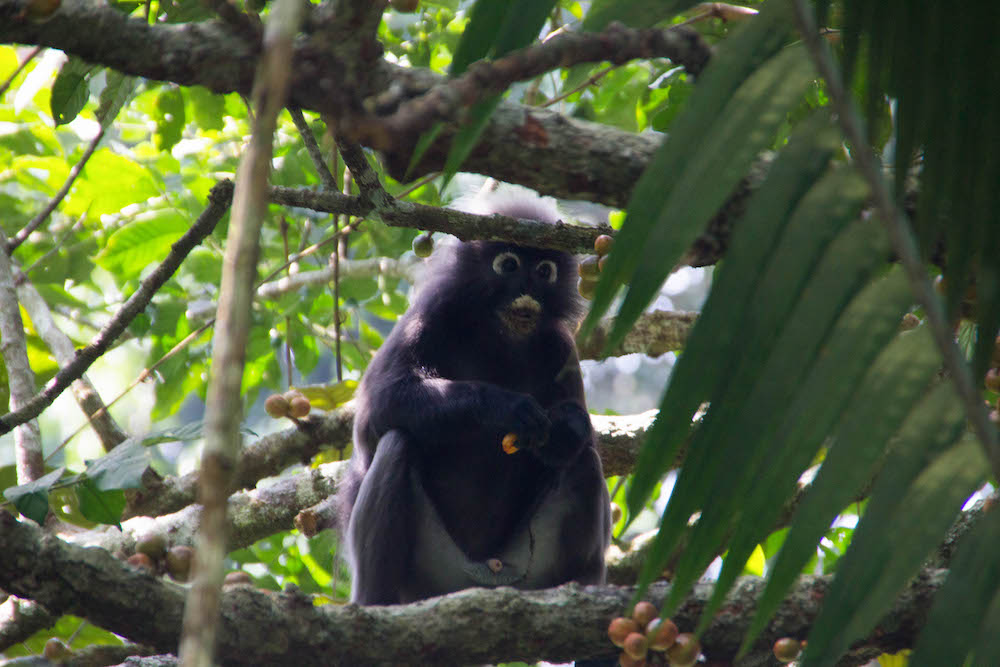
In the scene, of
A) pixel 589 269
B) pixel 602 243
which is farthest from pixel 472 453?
pixel 602 243

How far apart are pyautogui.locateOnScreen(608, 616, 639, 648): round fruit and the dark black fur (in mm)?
1096

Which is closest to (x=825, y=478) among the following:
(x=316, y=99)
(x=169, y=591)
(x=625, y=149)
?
(x=316, y=99)

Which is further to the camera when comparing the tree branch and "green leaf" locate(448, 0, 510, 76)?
the tree branch

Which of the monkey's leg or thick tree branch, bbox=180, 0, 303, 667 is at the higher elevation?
thick tree branch, bbox=180, 0, 303, 667

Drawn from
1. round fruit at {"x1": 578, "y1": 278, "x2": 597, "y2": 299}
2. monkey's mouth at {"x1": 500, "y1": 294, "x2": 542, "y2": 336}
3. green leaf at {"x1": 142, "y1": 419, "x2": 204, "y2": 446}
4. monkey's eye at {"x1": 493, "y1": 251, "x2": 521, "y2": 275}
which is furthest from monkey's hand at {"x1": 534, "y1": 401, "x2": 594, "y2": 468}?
green leaf at {"x1": 142, "y1": 419, "x2": 204, "y2": 446}

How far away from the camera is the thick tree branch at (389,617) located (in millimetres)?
2094

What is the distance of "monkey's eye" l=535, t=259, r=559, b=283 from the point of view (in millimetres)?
4434

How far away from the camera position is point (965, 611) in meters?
0.96

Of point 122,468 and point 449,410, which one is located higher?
point 122,468

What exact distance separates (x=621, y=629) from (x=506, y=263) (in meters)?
2.07

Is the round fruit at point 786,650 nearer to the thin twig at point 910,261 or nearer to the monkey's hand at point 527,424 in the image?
the monkey's hand at point 527,424

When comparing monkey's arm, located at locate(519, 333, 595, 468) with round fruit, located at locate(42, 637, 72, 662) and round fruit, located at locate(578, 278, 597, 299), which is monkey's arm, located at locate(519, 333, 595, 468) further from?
round fruit, located at locate(42, 637, 72, 662)

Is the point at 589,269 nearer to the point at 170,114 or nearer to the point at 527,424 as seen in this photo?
the point at 527,424

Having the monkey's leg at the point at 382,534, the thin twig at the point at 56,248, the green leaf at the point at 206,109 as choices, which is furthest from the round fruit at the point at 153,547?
the thin twig at the point at 56,248
